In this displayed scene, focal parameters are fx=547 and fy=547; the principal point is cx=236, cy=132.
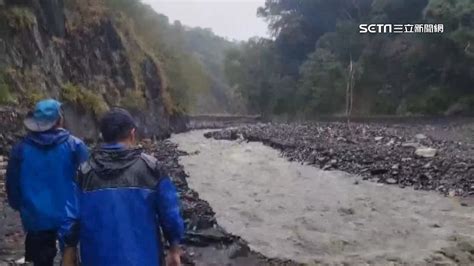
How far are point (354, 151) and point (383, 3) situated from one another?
22274 millimetres

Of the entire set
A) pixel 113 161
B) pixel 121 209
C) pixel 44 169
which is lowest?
pixel 121 209

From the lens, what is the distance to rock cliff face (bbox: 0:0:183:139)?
1402 centimetres

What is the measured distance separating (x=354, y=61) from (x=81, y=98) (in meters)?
25.4

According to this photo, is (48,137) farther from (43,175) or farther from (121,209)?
(121,209)

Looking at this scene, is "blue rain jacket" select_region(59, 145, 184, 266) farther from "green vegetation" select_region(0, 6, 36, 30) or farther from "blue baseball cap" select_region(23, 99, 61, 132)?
"green vegetation" select_region(0, 6, 36, 30)

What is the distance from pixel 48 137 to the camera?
10.6ft

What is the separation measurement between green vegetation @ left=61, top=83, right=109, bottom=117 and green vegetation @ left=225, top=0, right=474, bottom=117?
59.7 feet

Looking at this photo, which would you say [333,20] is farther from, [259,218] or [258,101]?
[259,218]

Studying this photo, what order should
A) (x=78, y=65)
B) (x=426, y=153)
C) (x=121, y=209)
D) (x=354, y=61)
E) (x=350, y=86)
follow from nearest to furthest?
(x=121, y=209)
(x=426, y=153)
(x=78, y=65)
(x=350, y=86)
(x=354, y=61)

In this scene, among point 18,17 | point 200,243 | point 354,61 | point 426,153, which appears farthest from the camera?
point 354,61

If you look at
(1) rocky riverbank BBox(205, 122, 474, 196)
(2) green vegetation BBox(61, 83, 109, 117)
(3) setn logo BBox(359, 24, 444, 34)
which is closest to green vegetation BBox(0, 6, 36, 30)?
(2) green vegetation BBox(61, 83, 109, 117)

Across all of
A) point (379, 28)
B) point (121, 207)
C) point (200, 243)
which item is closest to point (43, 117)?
point (121, 207)

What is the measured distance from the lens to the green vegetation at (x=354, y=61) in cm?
3005

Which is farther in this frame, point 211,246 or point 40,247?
point 211,246
